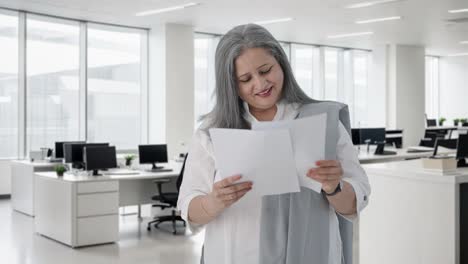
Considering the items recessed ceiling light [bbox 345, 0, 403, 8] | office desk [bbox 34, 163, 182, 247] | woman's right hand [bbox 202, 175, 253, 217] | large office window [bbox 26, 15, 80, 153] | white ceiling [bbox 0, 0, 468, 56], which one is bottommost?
office desk [bbox 34, 163, 182, 247]

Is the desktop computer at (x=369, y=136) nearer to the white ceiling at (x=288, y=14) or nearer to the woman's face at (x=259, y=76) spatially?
the white ceiling at (x=288, y=14)

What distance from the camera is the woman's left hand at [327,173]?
56.9 inches

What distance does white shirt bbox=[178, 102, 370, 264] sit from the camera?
1.58m

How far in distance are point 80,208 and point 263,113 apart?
→ 213 inches

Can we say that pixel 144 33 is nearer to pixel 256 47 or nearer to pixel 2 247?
pixel 2 247

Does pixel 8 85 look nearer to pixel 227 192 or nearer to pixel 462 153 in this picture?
pixel 462 153

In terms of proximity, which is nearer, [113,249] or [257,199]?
[257,199]

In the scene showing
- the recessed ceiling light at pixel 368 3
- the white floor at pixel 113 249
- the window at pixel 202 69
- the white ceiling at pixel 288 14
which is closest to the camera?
the white floor at pixel 113 249

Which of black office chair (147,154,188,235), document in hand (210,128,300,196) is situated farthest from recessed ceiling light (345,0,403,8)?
document in hand (210,128,300,196)

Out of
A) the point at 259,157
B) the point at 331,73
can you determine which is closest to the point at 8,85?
the point at 331,73

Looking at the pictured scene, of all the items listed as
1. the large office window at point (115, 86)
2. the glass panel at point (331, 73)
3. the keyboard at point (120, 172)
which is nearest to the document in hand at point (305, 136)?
Answer: the keyboard at point (120, 172)

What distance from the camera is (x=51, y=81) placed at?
37.6ft

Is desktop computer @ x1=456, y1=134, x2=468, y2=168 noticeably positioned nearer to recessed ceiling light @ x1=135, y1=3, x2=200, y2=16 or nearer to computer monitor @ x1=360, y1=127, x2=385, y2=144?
computer monitor @ x1=360, y1=127, x2=385, y2=144

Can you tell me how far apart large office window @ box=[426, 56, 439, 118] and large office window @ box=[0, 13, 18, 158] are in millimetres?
14736
